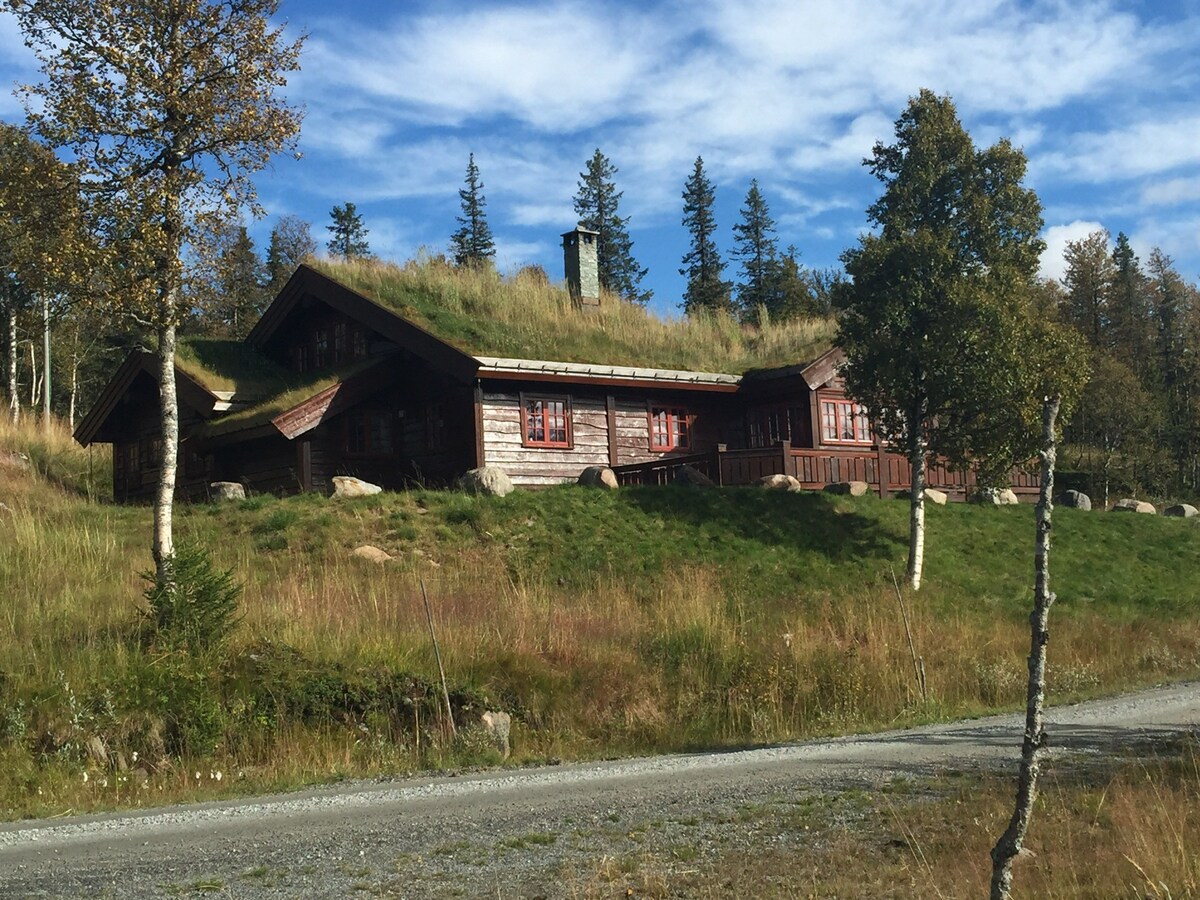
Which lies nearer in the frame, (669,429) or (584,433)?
(584,433)

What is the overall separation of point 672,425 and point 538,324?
4.53 m

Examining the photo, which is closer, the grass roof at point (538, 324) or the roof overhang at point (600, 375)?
the roof overhang at point (600, 375)

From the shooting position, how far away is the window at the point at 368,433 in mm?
29797

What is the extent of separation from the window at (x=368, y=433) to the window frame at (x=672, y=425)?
22.2 ft

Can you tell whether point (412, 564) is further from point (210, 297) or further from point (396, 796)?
point (396, 796)

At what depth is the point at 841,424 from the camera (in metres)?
32.6

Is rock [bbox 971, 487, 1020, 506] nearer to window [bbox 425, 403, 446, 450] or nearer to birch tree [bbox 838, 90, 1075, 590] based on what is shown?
birch tree [bbox 838, 90, 1075, 590]

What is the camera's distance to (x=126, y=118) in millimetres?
14281

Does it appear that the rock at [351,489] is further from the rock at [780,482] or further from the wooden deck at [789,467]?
the rock at [780,482]

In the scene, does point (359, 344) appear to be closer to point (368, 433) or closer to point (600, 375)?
point (368, 433)

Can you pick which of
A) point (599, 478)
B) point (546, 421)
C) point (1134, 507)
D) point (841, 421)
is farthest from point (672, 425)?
point (1134, 507)

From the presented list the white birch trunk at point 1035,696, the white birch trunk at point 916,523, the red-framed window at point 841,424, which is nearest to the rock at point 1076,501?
the red-framed window at point 841,424

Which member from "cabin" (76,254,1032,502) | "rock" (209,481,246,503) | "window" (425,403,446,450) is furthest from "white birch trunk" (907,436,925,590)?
"rock" (209,481,246,503)

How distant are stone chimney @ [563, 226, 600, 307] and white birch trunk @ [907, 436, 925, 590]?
1260 cm
